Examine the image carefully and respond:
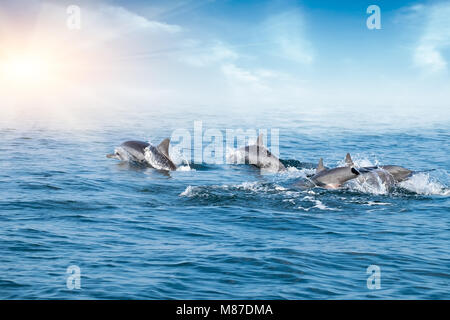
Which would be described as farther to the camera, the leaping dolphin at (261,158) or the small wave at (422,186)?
the leaping dolphin at (261,158)

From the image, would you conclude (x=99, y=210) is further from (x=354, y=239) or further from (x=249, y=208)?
(x=354, y=239)

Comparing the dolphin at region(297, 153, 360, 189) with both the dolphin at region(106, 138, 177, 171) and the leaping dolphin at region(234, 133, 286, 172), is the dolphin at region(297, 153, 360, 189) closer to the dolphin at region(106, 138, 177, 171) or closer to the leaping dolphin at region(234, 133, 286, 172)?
the leaping dolphin at region(234, 133, 286, 172)

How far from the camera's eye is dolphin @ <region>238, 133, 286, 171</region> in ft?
97.2

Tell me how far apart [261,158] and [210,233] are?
13.5 meters

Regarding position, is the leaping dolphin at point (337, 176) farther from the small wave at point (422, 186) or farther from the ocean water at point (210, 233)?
the small wave at point (422, 186)

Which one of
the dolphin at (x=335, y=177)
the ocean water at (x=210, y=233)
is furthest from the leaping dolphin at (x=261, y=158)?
the dolphin at (x=335, y=177)

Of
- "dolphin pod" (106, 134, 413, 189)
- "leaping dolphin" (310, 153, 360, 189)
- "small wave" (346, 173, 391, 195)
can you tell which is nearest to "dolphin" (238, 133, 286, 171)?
"dolphin pod" (106, 134, 413, 189)

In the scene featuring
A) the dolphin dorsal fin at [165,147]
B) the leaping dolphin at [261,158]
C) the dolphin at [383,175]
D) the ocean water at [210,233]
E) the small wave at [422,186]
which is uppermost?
the dolphin dorsal fin at [165,147]

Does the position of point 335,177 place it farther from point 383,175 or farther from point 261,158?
point 261,158

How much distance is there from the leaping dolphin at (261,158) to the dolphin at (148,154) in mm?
4355

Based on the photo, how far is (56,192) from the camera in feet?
72.6

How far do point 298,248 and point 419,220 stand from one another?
17.5ft

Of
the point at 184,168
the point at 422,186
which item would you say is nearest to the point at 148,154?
the point at 184,168

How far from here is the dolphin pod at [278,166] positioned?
22.9 m
